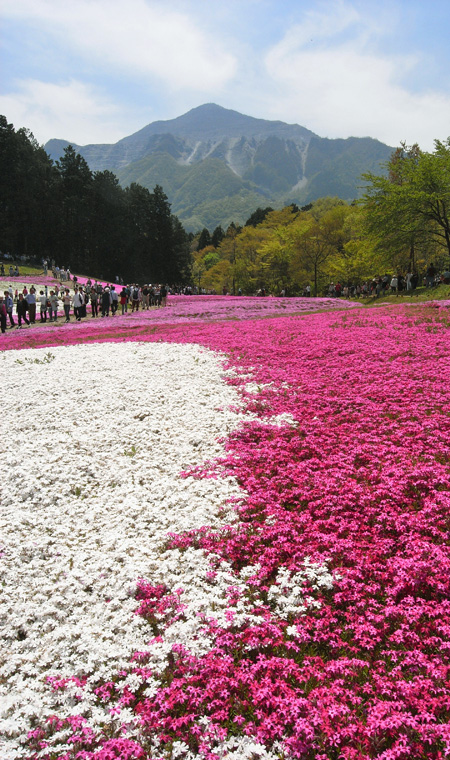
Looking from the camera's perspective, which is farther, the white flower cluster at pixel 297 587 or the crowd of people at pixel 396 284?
the crowd of people at pixel 396 284

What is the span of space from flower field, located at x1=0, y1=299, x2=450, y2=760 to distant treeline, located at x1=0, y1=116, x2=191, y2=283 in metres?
80.9

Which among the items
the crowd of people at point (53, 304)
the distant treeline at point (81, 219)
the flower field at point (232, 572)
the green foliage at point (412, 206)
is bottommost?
the flower field at point (232, 572)

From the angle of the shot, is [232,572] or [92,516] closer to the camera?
[232,572]

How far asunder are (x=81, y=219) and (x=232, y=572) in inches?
4310

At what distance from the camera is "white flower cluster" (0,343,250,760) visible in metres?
5.19

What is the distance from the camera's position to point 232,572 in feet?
20.8

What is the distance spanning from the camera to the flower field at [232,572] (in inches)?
167

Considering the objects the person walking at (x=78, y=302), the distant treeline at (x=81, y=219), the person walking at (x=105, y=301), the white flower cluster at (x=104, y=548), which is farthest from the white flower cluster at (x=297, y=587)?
the distant treeline at (x=81, y=219)

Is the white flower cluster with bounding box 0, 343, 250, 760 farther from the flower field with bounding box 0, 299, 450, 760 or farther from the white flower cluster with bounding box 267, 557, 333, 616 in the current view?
the white flower cluster with bounding box 267, 557, 333, 616

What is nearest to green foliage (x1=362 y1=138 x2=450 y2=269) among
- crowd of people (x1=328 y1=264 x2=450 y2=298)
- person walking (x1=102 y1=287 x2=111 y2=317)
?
crowd of people (x1=328 y1=264 x2=450 y2=298)

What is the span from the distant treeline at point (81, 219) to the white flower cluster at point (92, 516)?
77.6m

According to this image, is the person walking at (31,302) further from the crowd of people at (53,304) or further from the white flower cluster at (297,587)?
the white flower cluster at (297,587)

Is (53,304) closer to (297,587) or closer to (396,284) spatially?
(396,284)

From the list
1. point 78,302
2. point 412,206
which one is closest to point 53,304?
point 78,302
